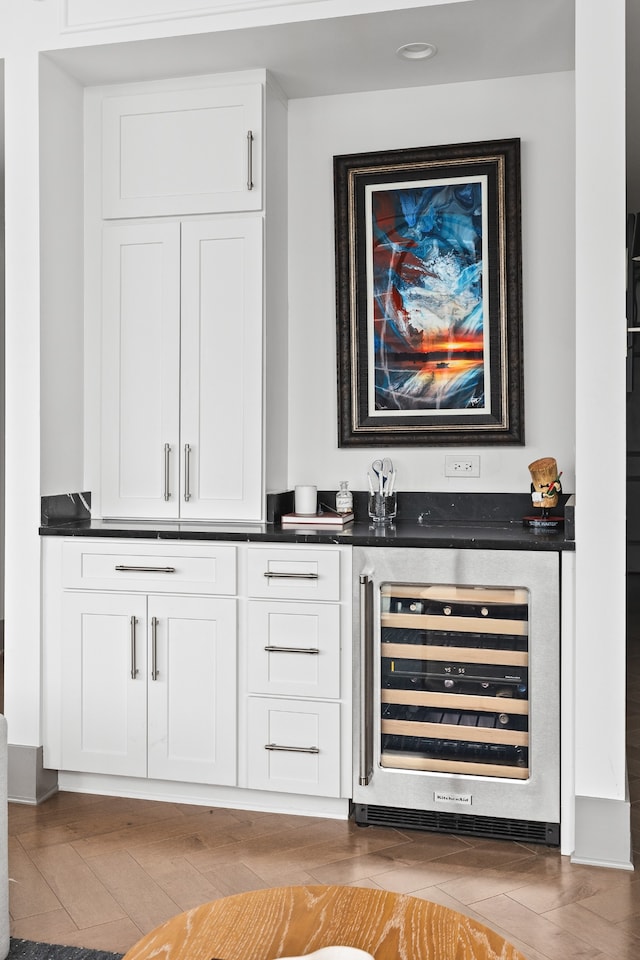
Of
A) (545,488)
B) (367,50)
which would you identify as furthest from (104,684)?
(367,50)

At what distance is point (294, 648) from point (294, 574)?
253mm

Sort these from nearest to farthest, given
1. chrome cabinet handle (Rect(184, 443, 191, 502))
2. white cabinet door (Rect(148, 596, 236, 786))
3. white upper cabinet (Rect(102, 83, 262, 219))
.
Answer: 1. white cabinet door (Rect(148, 596, 236, 786))
2. white upper cabinet (Rect(102, 83, 262, 219))
3. chrome cabinet handle (Rect(184, 443, 191, 502))

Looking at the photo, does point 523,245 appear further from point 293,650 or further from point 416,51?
point 293,650

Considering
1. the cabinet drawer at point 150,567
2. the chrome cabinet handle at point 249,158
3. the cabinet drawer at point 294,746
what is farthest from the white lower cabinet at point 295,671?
the chrome cabinet handle at point 249,158

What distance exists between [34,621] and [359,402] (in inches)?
58.7

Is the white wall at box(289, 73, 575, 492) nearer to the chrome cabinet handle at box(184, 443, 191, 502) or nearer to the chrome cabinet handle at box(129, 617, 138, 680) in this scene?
the chrome cabinet handle at box(184, 443, 191, 502)

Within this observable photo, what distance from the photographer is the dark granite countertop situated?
110 inches

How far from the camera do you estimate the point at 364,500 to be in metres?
3.49

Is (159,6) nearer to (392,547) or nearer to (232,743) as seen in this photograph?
(392,547)

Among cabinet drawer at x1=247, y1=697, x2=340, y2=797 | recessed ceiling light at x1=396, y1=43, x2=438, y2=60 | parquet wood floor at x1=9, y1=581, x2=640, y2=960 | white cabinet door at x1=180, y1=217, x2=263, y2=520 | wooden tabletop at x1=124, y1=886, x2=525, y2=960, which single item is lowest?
parquet wood floor at x1=9, y1=581, x2=640, y2=960

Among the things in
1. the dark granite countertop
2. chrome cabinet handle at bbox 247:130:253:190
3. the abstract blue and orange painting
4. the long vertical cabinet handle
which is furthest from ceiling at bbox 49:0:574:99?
the long vertical cabinet handle

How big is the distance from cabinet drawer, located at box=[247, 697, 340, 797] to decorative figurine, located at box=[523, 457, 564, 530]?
0.99m

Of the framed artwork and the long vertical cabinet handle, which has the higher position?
the framed artwork

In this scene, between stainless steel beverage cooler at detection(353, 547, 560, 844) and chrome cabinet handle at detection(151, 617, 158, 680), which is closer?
stainless steel beverage cooler at detection(353, 547, 560, 844)
